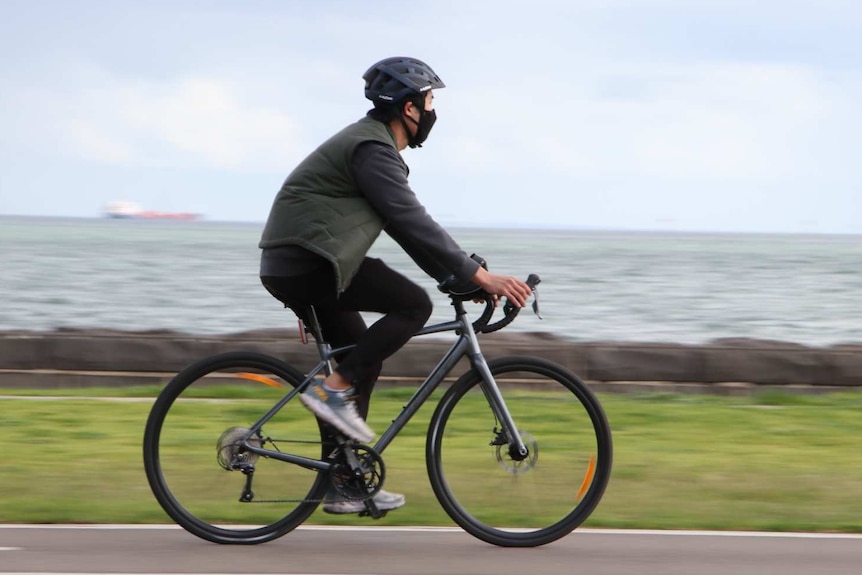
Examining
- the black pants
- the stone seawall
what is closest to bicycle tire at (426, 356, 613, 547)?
the black pants

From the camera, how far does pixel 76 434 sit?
8.18m

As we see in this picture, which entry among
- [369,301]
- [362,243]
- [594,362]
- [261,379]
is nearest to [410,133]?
[362,243]

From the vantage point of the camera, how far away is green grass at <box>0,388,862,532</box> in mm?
5715

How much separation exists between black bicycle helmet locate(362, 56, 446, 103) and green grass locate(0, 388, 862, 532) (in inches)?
69.5

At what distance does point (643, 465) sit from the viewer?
280 inches

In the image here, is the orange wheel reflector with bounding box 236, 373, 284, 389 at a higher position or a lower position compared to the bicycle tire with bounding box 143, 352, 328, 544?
higher

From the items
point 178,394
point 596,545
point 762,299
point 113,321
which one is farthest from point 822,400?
point 762,299

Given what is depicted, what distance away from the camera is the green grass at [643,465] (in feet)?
18.7

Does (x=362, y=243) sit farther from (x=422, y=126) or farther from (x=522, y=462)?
(x=522, y=462)

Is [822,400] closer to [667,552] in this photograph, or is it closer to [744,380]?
[744,380]

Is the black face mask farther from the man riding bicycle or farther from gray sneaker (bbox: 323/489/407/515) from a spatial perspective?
gray sneaker (bbox: 323/489/407/515)

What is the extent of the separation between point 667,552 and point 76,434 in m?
4.48

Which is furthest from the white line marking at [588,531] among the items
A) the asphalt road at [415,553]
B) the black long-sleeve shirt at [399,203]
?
the black long-sleeve shirt at [399,203]

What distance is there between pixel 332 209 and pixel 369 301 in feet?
1.26
